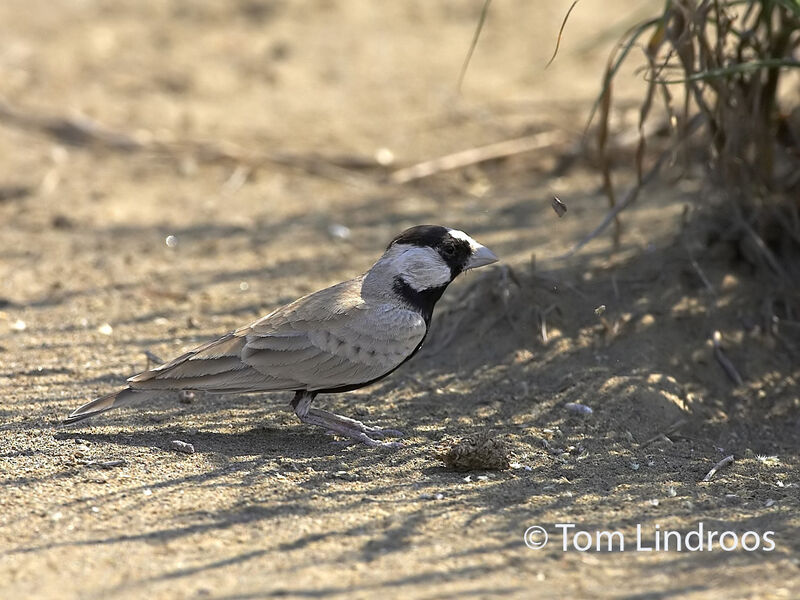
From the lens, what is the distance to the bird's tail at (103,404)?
493cm

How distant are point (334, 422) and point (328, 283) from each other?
79.2 inches

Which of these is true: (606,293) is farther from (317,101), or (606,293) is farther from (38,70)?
(38,70)

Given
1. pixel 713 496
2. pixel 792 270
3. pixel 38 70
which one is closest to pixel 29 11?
pixel 38 70

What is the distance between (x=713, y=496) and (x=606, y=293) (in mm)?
2027

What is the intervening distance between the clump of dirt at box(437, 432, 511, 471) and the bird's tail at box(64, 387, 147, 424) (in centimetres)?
143

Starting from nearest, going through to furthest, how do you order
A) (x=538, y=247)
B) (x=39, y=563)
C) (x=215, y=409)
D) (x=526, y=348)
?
1. (x=39, y=563)
2. (x=215, y=409)
3. (x=526, y=348)
4. (x=538, y=247)

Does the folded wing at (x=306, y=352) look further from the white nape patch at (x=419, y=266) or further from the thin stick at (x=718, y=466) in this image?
the thin stick at (x=718, y=466)

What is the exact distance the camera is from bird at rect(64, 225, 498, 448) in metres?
5.05

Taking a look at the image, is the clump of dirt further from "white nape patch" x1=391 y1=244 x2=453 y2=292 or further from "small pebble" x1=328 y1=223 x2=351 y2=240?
"small pebble" x1=328 y1=223 x2=351 y2=240

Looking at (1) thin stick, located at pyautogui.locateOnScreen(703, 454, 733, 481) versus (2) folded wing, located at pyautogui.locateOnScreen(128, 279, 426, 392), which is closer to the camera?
(1) thin stick, located at pyautogui.locateOnScreen(703, 454, 733, 481)

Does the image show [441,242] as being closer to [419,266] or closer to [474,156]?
[419,266]

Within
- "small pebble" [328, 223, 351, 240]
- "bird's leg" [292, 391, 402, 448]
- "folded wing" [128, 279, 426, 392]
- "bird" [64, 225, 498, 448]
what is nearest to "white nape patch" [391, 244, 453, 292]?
"bird" [64, 225, 498, 448]

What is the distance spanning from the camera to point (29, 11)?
11.5m

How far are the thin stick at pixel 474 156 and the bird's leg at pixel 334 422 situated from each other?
3951 millimetres
